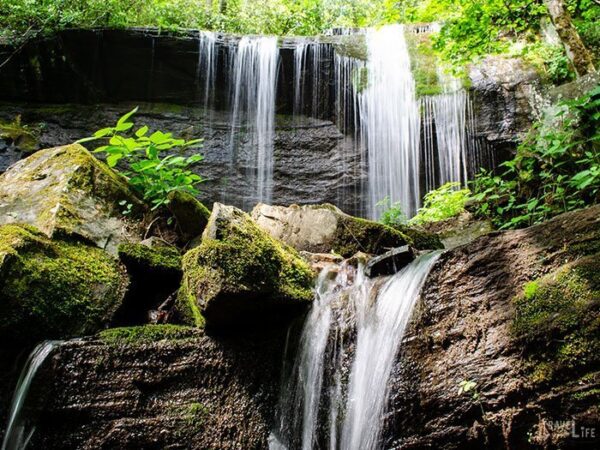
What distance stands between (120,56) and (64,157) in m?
7.42

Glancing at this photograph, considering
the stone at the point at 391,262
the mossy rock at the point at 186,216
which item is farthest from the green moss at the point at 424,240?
the mossy rock at the point at 186,216

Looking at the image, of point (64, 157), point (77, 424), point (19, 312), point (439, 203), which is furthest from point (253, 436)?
point (439, 203)

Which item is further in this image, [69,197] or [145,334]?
[69,197]

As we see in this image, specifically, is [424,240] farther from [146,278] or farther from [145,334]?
[145,334]

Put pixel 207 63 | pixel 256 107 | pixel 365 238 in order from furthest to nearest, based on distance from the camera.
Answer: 1. pixel 256 107
2. pixel 207 63
3. pixel 365 238

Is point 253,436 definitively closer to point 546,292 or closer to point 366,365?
point 366,365

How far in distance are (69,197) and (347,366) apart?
329 cm

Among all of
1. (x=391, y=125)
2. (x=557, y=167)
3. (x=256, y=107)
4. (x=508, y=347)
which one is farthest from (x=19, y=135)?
(x=508, y=347)

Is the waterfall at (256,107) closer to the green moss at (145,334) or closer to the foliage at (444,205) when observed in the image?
the foliage at (444,205)

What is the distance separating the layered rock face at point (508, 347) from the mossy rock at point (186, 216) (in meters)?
2.74

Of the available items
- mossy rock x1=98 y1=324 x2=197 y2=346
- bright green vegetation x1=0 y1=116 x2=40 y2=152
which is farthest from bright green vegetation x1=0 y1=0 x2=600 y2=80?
mossy rock x1=98 y1=324 x2=197 y2=346

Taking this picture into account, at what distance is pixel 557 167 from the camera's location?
17.4 feet

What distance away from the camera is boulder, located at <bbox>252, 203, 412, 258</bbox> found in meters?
→ 5.51

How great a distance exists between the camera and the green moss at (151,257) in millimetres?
4086
